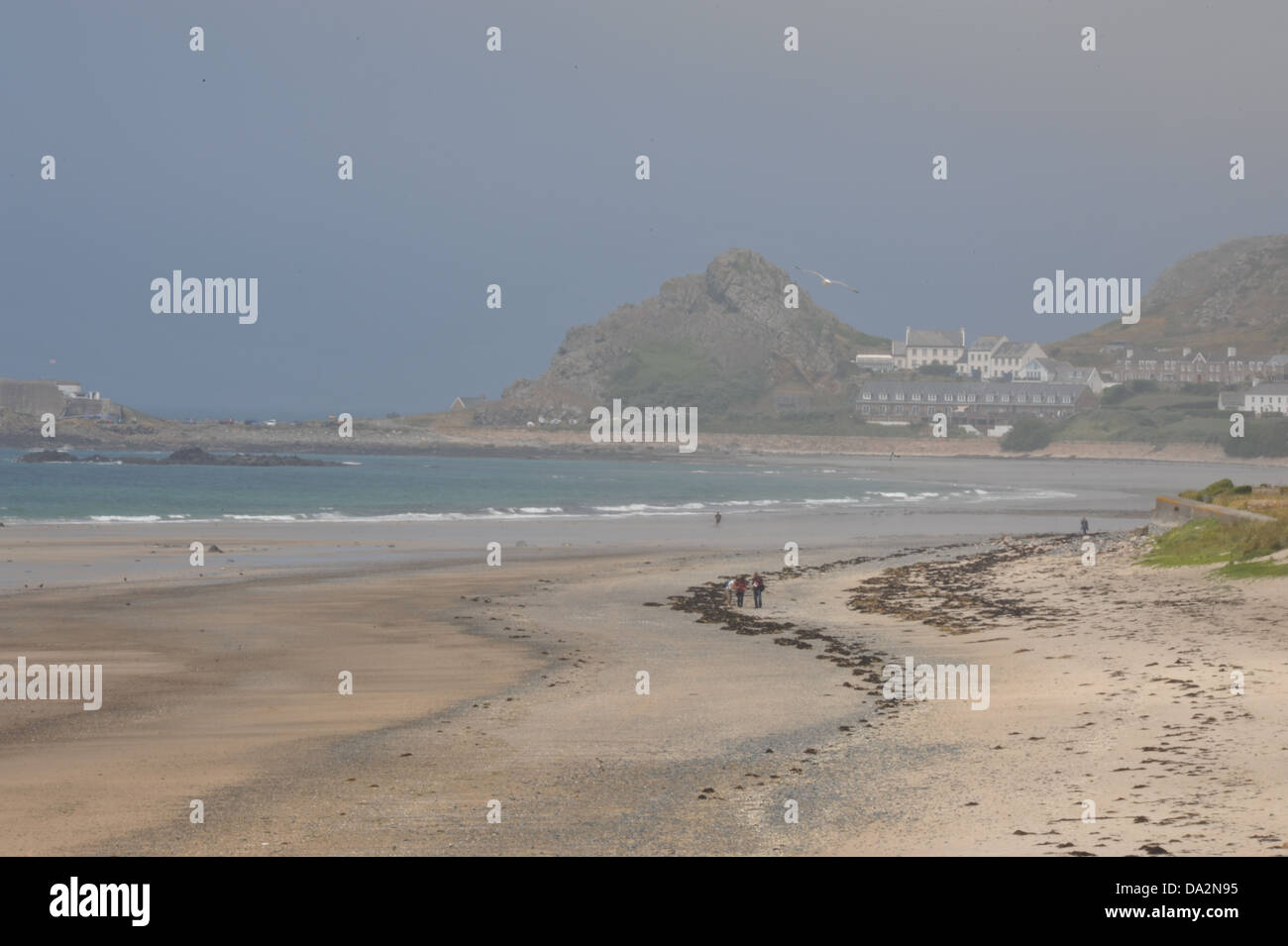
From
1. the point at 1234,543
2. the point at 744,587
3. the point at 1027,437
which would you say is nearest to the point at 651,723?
the point at 744,587

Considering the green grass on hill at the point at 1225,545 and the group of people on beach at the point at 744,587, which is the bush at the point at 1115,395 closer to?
the green grass on hill at the point at 1225,545

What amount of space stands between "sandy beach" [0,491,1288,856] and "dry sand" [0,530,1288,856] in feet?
0.20

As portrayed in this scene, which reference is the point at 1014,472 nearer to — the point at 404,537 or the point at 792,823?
the point at 404,537

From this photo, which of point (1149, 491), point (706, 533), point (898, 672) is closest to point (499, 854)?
point (898, 672)

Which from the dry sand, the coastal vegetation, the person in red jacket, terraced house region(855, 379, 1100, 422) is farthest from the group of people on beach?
terraced house region(855, 379, 1100, 422)

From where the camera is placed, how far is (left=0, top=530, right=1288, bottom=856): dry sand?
34.2ft

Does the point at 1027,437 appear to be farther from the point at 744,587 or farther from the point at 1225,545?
the point at 744,587

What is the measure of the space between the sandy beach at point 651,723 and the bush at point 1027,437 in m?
141

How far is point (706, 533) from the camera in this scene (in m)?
54.2

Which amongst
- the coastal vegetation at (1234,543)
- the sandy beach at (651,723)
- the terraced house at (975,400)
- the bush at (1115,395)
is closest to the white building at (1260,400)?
the bush at (1115,395)

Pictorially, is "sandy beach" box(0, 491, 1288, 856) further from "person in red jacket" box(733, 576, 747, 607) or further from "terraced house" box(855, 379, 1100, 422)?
"terraced house" box(855, 379, 1100, 422)

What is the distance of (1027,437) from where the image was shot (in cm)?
16812

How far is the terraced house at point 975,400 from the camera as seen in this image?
185875 millimetres
